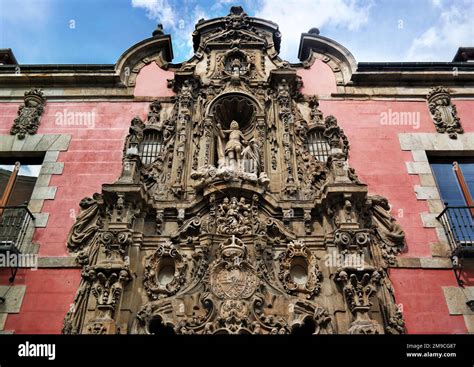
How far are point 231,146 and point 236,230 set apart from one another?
7.05 feet

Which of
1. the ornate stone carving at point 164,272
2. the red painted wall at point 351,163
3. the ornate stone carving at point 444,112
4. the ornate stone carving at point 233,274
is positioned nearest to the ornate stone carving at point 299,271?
the ornate stone carving at point 233,274

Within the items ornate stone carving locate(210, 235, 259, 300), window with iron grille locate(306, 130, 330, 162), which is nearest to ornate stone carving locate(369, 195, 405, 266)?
window with iron grille locate(306, 130, 330, 162)

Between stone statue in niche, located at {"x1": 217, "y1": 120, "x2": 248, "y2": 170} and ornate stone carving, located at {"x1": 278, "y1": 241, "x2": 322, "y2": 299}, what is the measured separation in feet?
7.23

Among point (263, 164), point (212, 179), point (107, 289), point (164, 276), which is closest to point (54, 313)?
point (107, 289)

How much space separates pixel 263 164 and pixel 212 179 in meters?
1.42

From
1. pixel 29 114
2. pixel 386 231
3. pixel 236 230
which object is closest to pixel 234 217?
pixel 236 230

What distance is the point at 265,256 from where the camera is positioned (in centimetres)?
761

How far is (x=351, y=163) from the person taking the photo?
30.9ft

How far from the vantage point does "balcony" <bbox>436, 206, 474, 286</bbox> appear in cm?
775

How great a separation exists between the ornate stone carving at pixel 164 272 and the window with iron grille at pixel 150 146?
8.99ft

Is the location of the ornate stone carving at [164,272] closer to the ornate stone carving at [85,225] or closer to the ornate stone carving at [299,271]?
the ornate stone carving at [85,225]

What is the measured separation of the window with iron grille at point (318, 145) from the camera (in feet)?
31.4
